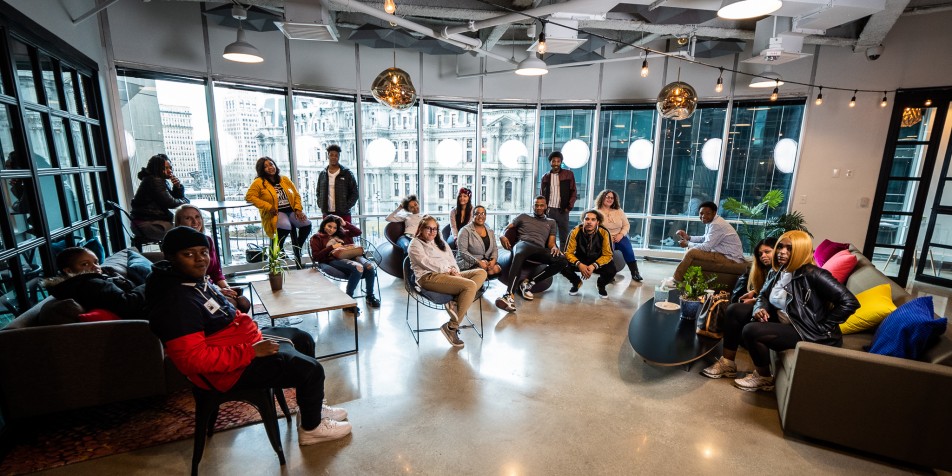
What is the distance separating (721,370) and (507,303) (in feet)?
6.86

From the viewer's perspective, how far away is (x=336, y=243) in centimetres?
455

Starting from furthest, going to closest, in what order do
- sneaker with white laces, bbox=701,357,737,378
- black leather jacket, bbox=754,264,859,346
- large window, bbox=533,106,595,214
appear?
large window, bbox=533,106,595,214 < sneaker with white laces, bbox=701,357,737,378 < black leather jacket, bbox=754,264,859,346

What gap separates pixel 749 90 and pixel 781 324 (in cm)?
Answer: 468

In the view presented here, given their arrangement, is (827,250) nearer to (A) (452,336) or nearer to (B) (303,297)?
(A) (452,336)

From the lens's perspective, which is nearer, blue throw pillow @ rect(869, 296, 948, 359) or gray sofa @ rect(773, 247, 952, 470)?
gray sofa @ rect(773, 247, 952, 470)

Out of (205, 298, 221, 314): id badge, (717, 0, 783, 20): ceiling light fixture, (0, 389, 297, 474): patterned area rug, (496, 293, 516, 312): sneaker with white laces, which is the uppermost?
(717, 0, 783, 20): ceiling light fixture

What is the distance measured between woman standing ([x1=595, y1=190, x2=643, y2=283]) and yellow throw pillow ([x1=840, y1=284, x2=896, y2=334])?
2.76 meters

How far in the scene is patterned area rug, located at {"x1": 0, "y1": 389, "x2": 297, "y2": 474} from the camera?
2.31 meters

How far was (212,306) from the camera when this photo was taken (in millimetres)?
2045

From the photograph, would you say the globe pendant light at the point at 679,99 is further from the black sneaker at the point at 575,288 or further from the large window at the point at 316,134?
the large window at the point at 316,134

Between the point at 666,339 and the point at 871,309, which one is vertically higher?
the point at 871,309

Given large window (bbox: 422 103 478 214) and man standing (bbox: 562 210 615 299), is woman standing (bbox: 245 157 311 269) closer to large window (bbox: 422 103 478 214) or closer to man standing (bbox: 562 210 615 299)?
large window (bbox: 422 103 478 214)

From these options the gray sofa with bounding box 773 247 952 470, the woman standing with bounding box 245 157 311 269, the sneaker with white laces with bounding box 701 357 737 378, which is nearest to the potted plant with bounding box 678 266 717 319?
the sneaker with white laces with bounding box 701 357 737 378

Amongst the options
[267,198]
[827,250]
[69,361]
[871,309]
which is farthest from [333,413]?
[827,250]
